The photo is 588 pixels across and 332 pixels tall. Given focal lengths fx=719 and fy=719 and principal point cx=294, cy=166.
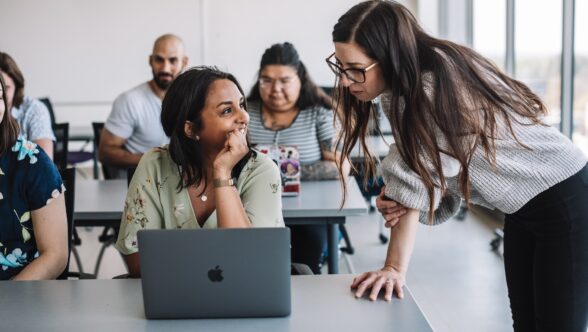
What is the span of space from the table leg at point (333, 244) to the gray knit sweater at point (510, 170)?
1.03 meters

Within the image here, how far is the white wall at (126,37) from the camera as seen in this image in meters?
7.22

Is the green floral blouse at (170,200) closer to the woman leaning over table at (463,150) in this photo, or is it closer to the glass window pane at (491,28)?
the woman leaning over table at (463,150)

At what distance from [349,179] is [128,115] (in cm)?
131

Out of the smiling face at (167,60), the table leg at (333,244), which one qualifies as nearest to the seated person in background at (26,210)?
the table leg at (333,244)

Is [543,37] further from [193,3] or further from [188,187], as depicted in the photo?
[193,3]

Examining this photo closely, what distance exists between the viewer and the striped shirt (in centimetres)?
321

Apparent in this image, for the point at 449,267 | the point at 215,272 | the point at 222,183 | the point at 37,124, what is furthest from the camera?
the point at 449,267

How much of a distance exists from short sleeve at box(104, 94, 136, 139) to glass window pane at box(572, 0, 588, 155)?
240 centimetres

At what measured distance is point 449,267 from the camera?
13.1 ft

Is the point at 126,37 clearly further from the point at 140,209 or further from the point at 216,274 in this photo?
the point at 216,274

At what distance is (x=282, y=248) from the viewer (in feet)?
4.25

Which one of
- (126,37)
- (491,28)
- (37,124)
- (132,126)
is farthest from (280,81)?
(126,37)

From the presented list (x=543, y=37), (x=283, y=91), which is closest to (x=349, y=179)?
(x=283, y=91)

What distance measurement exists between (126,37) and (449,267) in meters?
4.55
